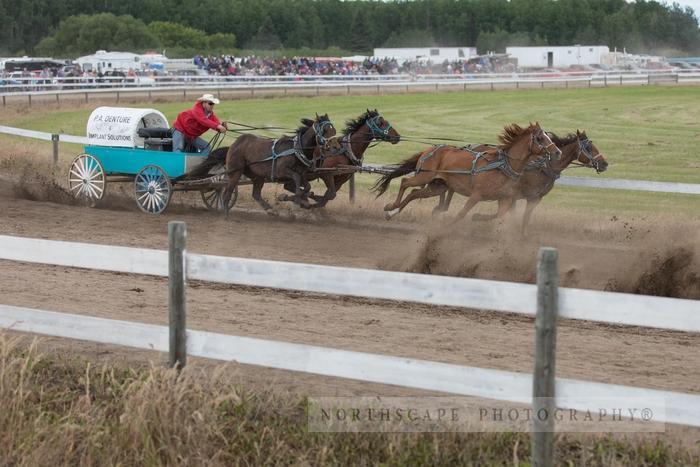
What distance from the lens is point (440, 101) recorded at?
4272cm

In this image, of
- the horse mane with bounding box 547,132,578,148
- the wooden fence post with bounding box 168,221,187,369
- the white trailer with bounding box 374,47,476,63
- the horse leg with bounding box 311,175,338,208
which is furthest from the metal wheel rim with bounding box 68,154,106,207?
the white trailer with bounding box 374,47,476,63

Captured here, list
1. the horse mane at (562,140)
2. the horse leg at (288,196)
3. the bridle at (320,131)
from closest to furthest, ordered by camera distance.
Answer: the horse mane at (562,140) < the bridle at (320,131) < the horse leg at (288,196)

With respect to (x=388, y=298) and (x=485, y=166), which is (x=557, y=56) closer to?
(x=485, y=166)

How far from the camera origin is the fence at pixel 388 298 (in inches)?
171

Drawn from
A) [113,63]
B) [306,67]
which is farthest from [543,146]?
→ [113,63]

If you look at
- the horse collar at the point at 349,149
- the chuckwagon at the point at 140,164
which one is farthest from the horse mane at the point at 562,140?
the chuckwagon at the point at 140,164

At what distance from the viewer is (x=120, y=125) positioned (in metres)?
15.5

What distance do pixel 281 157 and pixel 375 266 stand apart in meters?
Answer: 3.55

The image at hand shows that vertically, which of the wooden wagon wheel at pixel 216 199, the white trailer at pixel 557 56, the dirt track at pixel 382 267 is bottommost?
the dirt track at pixel 382 267

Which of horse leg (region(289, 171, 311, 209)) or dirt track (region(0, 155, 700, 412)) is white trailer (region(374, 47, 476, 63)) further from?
horse leg (region(289, 171, 311, 209))

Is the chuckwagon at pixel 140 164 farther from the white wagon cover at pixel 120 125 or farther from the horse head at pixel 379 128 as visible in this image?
the horse head at pixel 379 128

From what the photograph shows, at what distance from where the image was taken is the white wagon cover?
606 inches

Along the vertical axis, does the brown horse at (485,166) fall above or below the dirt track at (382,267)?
above

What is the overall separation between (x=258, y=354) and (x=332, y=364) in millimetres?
420
